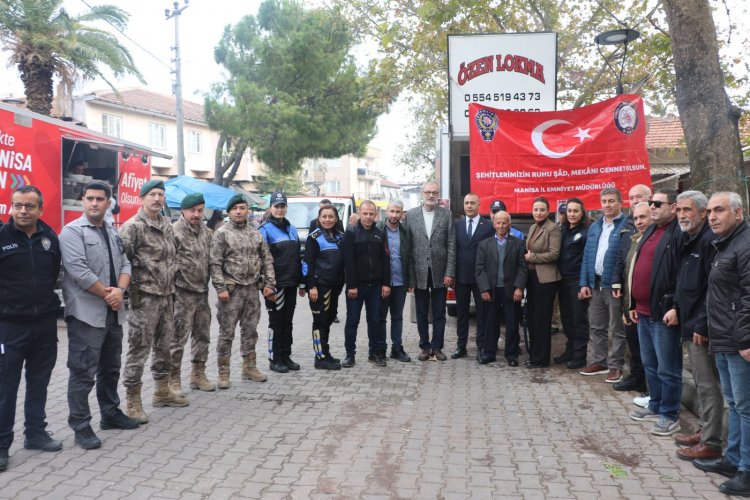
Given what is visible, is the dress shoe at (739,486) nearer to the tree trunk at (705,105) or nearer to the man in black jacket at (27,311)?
the tree trunk at (705,105)

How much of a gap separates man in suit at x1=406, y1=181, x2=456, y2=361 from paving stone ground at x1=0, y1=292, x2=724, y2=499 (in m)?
0.96

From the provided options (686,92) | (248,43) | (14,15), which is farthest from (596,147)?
(248,43)

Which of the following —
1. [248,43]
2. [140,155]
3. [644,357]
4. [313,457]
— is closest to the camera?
[313,457]

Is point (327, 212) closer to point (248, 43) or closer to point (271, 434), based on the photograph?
point (271, 434)

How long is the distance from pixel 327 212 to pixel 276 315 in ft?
4.32

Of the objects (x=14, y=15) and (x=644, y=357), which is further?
(x=14, y=15)

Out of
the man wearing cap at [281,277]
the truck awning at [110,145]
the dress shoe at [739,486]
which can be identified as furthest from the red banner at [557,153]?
the truck awning at [110,145]

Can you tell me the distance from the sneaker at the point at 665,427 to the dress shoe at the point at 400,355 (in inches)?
122

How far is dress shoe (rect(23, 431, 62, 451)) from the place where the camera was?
4.37 meters

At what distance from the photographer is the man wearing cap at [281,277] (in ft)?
22.0

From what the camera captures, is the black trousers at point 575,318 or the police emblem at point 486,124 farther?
the police emblem at point 486,124

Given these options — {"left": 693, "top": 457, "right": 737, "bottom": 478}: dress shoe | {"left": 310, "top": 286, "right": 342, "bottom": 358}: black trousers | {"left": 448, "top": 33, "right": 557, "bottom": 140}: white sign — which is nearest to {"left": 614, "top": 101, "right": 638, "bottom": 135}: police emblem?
{"left": 448, "top": 33, "right": 557, "bottom": 140}: white sign

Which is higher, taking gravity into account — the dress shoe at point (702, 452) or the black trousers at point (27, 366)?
the black trousers at point (27, 366)

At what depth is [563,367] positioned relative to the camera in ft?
23.3
